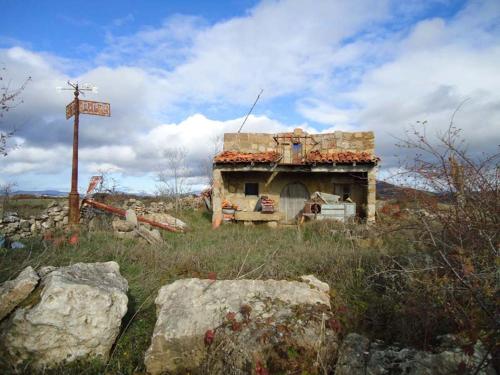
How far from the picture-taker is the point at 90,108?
1066 centimetres

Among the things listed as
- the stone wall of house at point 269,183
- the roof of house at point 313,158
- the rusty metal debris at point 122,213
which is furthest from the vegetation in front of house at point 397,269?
the stone wall of house at point 269,183

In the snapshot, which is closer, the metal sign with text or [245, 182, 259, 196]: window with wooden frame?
the metal sign with text

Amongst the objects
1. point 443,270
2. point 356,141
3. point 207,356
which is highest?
point 356,141

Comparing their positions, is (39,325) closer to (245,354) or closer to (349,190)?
(245,354)

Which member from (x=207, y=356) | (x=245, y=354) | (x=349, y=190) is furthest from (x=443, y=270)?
(x=349, y=190)

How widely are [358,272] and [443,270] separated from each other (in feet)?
3.92

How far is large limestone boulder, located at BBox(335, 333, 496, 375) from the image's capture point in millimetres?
2557

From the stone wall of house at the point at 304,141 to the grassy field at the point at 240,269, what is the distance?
6.19 meters

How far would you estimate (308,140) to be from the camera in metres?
13.6

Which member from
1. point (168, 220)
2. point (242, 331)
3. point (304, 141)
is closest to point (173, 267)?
point (242, 331)

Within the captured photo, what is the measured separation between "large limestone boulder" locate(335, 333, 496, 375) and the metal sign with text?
401 inches

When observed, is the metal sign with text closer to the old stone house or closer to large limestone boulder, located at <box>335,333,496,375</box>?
the old stone house

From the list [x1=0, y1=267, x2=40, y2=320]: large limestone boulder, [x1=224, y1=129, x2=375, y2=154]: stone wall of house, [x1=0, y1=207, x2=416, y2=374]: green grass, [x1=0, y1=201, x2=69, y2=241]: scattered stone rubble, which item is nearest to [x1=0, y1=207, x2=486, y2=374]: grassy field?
[x1=0, y1=207, x2=416, y2=374]: green grass

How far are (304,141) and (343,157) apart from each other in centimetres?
189
